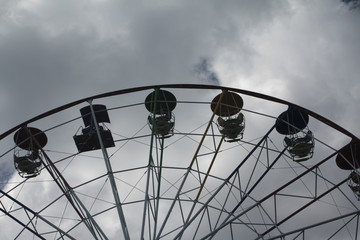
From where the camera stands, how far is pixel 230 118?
24.0m

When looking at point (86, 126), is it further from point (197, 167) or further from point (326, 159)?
point (326, 159)

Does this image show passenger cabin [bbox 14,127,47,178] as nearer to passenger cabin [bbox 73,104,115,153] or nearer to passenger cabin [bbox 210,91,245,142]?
passenger cabin [bbox 73,104,115,153]

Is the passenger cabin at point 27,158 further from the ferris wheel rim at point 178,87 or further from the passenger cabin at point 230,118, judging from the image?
the passenger cabin at point 230,118

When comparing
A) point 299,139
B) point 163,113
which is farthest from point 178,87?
point 299,139

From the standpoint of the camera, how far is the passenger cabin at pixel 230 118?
23.5 m

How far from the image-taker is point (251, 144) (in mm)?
24953

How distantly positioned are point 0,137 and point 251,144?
13994 millimetres

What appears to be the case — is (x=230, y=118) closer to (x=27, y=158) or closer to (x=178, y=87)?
(x=178, y=87)

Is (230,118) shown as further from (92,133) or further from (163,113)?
(92,133)

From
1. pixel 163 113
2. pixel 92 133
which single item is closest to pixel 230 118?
pixel 163 113

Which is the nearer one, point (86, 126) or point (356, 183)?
point (86, 126)

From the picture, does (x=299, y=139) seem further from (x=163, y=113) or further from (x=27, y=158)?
(x=27, y=158)

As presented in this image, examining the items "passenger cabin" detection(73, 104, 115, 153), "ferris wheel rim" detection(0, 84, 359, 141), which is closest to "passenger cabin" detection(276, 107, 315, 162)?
"ferris wheel rim" detection(0, 84, 359, 141)

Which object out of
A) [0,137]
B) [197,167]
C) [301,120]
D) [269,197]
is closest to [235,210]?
[197,167]
